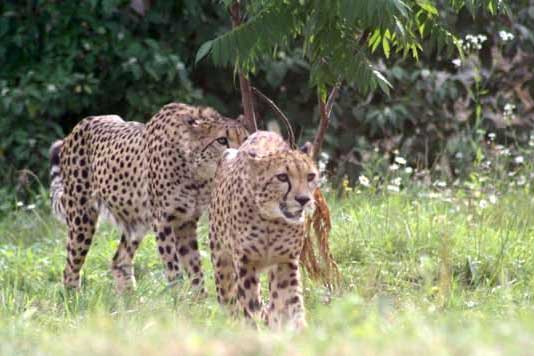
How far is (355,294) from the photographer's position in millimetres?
5363

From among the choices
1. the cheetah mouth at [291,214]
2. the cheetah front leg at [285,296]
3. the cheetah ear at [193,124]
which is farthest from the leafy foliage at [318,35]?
the cheetah front leg at [285,296]

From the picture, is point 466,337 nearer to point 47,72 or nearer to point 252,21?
point 252,21

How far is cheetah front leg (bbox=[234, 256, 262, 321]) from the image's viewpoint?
17.9 feet

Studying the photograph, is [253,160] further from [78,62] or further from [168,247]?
[78,62]

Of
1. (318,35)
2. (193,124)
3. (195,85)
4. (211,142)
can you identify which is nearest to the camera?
(318,35)

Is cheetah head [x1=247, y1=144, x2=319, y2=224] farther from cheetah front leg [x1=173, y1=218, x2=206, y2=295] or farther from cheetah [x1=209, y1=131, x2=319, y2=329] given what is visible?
cheetah front leg [x1=173, y1=218, x2=206, y2=295]

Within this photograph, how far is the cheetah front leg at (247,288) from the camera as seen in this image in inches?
215

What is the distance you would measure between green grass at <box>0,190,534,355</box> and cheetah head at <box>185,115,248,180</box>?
24.7 inches

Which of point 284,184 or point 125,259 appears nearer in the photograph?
point 284,184

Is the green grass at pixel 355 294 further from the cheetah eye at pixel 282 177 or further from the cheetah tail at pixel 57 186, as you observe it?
the cheetah eye at pixel 282 177

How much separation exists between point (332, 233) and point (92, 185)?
1290 mm

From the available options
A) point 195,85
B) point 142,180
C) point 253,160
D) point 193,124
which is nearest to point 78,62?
point 195,85

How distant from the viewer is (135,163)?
678 centimetres

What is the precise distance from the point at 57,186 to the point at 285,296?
2.17m
